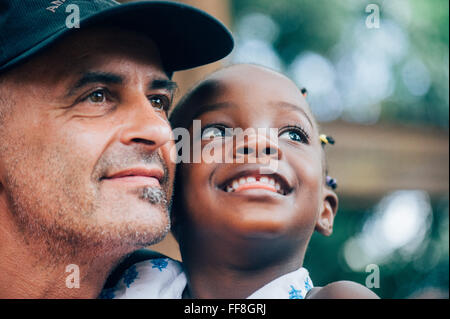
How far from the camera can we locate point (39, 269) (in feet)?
5.09

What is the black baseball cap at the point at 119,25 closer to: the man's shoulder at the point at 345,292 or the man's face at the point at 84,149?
the man's face at the point at 84,149

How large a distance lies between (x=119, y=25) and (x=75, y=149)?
43cm

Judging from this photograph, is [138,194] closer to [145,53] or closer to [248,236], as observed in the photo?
[248,236]

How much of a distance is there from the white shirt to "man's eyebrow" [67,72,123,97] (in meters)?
0.61

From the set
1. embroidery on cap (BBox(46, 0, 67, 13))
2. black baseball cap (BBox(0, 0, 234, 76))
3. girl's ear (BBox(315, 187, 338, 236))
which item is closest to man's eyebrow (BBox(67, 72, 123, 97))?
black baseball cap (BBox(0, 0, 234, 76))

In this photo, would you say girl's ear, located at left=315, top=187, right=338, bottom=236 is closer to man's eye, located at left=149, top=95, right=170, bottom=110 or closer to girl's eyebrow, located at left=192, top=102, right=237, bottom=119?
girl's eyebrow, located at left=192, top=102, right=237, bottom=119

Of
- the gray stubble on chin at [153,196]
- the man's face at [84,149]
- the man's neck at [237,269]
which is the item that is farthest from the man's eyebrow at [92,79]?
the man's neck at [237,269]

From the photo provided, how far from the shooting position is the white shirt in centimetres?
150

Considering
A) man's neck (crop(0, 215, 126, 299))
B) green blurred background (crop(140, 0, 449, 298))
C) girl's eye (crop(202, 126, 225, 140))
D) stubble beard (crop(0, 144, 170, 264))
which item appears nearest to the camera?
stubble beard (crop(0, 144, 170, 264))

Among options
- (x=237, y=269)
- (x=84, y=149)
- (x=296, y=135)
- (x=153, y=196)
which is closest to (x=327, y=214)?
(x=296, y=135)

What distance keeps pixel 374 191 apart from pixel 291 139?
2.98 m

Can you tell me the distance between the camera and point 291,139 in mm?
1650

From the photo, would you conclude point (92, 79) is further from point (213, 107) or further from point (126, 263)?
point (126, 263)

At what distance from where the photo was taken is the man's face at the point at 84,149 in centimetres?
144
